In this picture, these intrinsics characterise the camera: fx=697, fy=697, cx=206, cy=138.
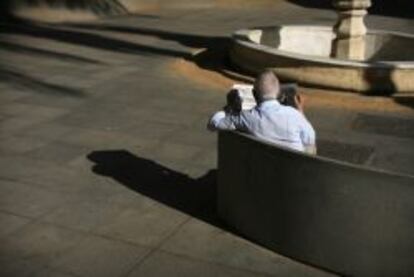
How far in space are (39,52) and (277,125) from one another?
9.43m

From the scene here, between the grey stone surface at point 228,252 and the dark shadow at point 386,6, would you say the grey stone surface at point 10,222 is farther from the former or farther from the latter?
the dark shadow at point 386,6

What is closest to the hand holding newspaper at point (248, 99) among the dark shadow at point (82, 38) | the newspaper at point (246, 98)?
the newspaper at point (246, 98)

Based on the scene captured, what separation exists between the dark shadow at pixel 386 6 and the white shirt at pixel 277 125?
17.8 metres

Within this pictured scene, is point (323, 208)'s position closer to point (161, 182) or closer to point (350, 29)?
point (161, 182)

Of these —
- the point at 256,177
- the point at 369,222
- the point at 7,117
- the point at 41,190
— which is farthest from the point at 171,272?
the point at 7,117

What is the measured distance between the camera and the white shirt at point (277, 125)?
5.69 metres

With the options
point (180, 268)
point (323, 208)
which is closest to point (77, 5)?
point (180, 268)

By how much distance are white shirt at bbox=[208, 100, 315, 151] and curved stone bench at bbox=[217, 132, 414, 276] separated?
18 cm

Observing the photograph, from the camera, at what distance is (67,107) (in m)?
9.95

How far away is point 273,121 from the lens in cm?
570

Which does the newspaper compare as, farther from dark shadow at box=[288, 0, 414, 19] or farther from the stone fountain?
dark shadow at box=[288, 0, 414, 19]

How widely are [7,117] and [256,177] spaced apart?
4.93 metres

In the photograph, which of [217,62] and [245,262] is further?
[217,62]

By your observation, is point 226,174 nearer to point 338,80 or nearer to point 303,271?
point 303,271
